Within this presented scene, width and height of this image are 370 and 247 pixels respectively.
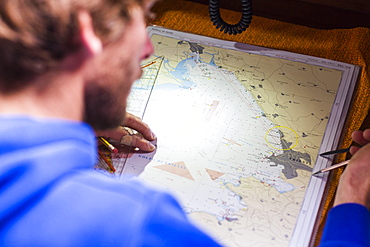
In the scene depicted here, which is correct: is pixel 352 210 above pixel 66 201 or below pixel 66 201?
above

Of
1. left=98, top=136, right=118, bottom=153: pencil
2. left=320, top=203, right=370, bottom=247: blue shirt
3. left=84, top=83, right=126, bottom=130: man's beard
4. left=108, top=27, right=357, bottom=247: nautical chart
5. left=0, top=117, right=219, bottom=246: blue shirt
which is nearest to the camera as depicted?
left=0, top=117, right=219, bottom=246: blue shirt

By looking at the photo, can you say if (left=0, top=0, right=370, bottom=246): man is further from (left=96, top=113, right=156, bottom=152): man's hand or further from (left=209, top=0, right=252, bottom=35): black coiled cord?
(left=209, top=0, right=252, bottom=35): black coiled cord

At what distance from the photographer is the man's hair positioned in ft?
1.94

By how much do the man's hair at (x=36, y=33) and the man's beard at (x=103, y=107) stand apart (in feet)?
0.26

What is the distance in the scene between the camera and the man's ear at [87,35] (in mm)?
599

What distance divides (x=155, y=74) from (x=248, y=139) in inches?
14.5

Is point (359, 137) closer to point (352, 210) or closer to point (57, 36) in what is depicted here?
point (352, 210)

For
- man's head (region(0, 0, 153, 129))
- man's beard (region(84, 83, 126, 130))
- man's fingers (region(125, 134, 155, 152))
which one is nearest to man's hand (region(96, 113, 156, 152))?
man's fingers (region(125, 134, 155, 152))

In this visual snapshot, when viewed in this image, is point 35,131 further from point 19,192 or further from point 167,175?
point 167,175

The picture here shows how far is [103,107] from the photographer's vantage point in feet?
2.28

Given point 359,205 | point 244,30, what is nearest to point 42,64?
point 359,205

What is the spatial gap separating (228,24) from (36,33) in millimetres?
949

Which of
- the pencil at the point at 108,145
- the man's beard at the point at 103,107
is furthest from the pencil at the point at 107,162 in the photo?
the man's beard at the point at 103,107

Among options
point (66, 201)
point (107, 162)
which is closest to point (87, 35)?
point (66, 201)
